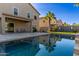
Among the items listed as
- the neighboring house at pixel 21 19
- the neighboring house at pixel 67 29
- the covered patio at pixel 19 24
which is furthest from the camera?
the covered patio at pixel 19 24

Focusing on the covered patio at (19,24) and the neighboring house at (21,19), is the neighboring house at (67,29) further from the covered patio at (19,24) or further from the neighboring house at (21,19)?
the covered patio at (19,24)

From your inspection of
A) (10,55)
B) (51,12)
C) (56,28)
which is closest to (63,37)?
(56,28)

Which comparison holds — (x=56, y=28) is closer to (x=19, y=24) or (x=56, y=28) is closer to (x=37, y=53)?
(x=37, y=53)

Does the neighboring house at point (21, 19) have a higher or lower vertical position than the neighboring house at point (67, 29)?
higher

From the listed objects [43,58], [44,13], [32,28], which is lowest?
[43,58]

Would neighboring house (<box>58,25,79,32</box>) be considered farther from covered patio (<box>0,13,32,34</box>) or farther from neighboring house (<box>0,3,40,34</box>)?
covered patio (<box>0,13,32,34</box>)

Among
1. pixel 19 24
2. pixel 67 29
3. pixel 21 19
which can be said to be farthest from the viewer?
pixel 19 24

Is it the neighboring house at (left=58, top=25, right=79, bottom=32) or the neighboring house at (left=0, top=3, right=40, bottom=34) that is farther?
the neighboring house at (left=0, top=3, right=40, bottom=34)

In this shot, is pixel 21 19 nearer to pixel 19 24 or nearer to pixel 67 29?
pixel 19 24

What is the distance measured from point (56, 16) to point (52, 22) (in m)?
0.55

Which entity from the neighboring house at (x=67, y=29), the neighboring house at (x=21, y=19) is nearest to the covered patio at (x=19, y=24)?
the neighboring house at (x=21, y=19)

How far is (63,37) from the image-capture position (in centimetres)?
866

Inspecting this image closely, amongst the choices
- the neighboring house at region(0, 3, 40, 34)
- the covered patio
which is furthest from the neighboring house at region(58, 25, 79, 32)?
the covered patio

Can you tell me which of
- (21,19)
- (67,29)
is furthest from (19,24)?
(67,29)
